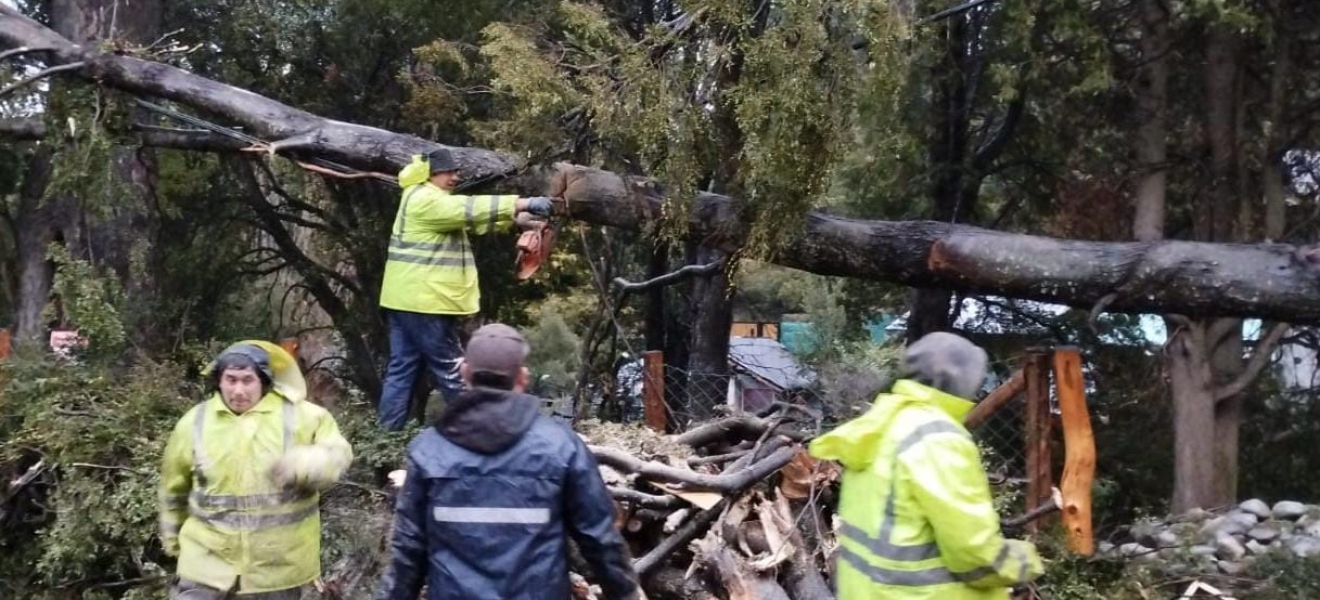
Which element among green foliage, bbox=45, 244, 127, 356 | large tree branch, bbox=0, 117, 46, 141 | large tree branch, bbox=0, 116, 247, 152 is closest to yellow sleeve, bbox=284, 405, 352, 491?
green foliage, bbox=45, 244, 127, 356

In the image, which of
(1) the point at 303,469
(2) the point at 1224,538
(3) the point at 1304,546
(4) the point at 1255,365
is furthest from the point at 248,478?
(4) the point at 1255,365

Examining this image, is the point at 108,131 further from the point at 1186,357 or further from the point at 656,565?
the point at 1186,357

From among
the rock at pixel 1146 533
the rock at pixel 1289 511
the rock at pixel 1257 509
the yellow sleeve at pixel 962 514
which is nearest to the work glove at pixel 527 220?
the yellow sleeve at pixel 962 514

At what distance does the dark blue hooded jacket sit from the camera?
11.6 ft

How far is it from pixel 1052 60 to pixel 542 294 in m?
5.86

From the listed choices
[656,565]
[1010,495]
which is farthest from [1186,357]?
[656,565]

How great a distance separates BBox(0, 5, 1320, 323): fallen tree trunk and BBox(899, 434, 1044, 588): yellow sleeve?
11.9 ft

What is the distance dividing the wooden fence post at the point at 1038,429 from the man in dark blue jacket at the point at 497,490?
3.27m

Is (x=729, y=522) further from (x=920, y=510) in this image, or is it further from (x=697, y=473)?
(x=920, y=510)

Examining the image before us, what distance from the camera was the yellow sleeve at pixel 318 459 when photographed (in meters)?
4.44

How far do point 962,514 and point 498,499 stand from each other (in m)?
1.21

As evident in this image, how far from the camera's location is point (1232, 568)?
21.3 ft

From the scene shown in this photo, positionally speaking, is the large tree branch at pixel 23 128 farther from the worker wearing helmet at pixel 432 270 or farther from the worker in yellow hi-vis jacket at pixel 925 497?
the worker in yellow hi-vis jacket at pixel 925 497

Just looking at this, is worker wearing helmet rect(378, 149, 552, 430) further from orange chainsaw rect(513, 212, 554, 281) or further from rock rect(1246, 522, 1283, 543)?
rock rect(1246, 522, 1283, 543)
